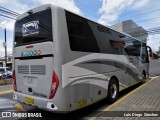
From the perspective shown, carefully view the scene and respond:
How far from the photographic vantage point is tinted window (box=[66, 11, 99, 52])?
17.7 feet

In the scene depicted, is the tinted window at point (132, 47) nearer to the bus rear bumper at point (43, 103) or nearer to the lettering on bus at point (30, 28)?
the lettering on bus at point (30, 28)

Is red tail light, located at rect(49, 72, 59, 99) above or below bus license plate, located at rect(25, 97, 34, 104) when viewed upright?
above

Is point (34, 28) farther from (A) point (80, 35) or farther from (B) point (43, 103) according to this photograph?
(B) point (43, 103)

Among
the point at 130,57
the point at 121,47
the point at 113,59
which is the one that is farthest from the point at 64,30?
the point at 130,57

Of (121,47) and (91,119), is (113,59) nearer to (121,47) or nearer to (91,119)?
(121,47)

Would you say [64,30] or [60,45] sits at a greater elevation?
[64,30]

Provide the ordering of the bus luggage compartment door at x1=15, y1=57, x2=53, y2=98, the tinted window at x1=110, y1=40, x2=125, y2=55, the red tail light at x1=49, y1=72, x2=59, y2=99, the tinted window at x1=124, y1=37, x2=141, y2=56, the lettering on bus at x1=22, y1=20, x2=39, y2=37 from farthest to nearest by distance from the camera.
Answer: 1. the tinted window at x1=124, y1=37, x2=141, y2=56
2. the tinted window at x1=110, y1=40, x2=125, y2=55
3. the lettering on bus at x1=22, y1=20, x2=39, y2=37
4. the bus luggage compartment door at x1=15, y1=57, x2=53, y2=98
5. the red tail light at x1=49, y1=72, x2=59, y2=99

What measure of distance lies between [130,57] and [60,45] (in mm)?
6093

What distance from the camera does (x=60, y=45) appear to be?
16.2 ft

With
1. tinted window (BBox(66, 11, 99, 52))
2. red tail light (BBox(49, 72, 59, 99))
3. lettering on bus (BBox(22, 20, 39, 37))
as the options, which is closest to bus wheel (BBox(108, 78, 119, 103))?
tinted window (BBox(66, 11, 99, 52))

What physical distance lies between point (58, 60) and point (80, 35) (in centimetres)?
131

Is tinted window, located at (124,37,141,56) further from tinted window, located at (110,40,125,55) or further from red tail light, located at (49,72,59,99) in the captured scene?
red tail light, located at (49,72,59,99)

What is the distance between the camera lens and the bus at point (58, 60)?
4953mm

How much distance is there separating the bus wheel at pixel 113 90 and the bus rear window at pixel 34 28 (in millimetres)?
3520
